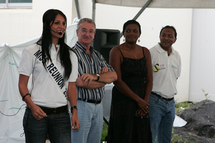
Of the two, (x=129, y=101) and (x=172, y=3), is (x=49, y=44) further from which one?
(x=172, y=3)

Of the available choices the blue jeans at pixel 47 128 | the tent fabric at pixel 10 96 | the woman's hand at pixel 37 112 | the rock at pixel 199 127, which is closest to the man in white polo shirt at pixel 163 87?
the blue jeans at pixel 47 128

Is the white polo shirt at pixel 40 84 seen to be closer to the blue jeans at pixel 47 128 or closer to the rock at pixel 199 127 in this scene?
the blue jeans at pixel 47 128

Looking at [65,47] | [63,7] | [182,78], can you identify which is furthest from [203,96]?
[65,47]

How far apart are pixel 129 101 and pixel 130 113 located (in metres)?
0.11

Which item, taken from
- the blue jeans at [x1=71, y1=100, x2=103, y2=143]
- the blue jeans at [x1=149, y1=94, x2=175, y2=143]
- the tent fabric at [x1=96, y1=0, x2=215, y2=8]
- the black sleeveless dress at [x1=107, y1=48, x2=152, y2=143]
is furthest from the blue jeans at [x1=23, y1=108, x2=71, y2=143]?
the tent fabric at [x1=96, y1=0, x2=215, y2=8]

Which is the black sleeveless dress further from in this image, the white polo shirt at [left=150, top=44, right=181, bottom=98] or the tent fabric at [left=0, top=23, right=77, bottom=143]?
the tent fabric at [left=0, top=23, right=77, bottom=143]

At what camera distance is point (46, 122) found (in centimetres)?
159

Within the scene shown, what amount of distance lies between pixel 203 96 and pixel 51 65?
723 centimetres

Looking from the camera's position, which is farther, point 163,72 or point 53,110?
point 163,72

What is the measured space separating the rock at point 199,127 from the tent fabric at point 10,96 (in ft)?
9.49

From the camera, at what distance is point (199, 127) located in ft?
16.9

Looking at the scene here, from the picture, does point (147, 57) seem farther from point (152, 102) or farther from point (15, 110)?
point (15, 110)

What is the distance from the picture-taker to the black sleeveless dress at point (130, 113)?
88.1 inches

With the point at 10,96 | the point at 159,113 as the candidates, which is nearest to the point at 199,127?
the point at 159,113
